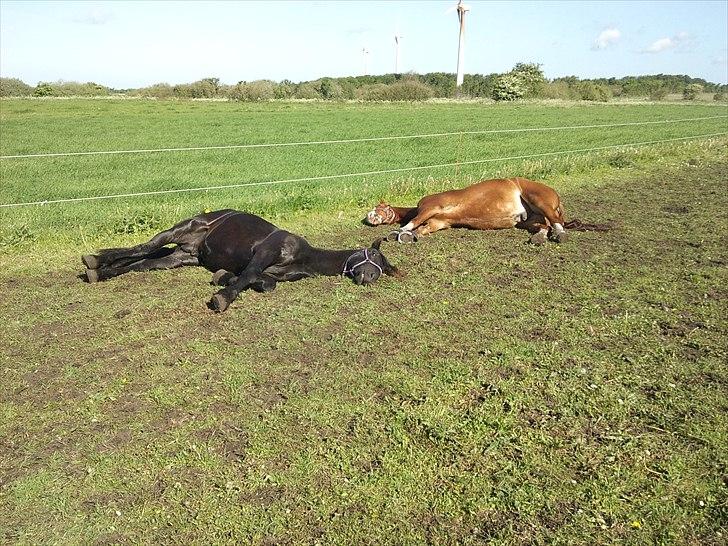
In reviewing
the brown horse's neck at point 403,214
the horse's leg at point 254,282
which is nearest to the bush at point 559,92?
the brown horse's neck at point 403,214

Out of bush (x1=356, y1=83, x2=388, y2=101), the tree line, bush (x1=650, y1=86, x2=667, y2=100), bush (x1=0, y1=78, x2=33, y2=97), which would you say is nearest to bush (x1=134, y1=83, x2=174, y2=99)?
the tree line

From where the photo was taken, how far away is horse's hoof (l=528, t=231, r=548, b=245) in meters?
8.31

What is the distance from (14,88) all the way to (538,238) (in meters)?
65.1

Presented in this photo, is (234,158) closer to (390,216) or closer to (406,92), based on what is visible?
(390,216)

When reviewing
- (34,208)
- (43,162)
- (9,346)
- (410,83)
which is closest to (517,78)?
(410,83)

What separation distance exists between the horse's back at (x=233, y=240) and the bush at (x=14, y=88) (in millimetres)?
62066

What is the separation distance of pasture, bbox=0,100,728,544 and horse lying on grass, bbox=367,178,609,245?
33 cm

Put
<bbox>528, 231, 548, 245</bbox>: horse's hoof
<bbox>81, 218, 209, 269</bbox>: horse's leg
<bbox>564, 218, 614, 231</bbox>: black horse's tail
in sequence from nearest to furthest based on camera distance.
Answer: <bbox>81, 218, 209, 269</bbox>: horse's leg
<bbox>528, 231, 548, 245</bbox>: horse's hoof
<bbox>564, 218, 614, 231</bbox>: black horse's tail

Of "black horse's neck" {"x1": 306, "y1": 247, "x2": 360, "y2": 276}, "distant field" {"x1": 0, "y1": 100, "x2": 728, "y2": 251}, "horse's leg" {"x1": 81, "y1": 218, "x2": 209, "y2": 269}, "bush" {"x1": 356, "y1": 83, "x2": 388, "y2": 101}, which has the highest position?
"bush" {"x1": 356, "y1": 83, "x2": 388, "y2": 101}

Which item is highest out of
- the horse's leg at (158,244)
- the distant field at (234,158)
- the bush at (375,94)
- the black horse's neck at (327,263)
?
the bush at (375,94)

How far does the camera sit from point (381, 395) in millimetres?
4266

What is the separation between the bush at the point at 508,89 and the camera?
6259cm

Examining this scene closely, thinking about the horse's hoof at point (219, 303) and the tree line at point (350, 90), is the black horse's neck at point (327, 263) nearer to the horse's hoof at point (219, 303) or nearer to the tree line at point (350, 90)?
the horse's hoof at point (219, 303)

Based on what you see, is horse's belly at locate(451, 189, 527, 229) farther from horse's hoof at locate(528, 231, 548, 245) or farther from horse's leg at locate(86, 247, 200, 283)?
horse's leg at locate(86, 247, 200, 283)
